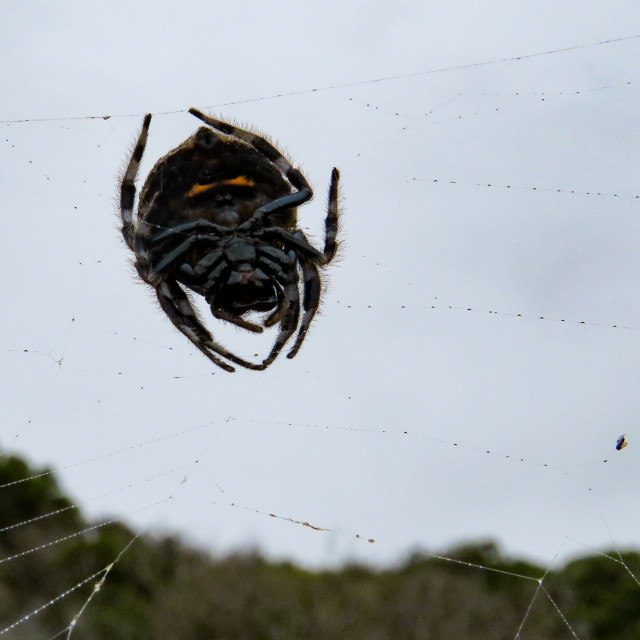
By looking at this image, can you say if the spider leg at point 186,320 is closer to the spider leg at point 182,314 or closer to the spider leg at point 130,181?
the spider leg at point 182,314

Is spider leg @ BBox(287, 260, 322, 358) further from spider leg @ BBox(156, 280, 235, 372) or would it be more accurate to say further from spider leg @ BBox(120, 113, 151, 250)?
spider leg @ BBox(120, 113, 151, 250)

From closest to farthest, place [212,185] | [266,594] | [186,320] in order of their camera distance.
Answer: [212,185], [186,320], [266,594]

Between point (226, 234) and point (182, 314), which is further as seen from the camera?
point (182, 314)

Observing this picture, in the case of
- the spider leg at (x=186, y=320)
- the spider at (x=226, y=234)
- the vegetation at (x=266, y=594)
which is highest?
the spider at (x=226, y=234)

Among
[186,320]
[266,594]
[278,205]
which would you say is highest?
[278,205]

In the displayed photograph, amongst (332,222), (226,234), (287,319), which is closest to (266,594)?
(287,319)

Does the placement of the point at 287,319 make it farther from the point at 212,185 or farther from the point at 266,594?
the point at 266,594

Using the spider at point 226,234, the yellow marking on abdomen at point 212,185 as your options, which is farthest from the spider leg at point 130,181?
the yellow marking on abdomen at point 212,185

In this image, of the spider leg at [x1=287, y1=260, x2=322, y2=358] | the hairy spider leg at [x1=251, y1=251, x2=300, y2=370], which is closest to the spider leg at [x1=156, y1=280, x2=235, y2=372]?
the hairy spider leg at [x1=251, y1=251, x2=300, y2=370]

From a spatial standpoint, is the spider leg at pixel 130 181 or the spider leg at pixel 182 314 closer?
the spider leg at pixel 182 314
